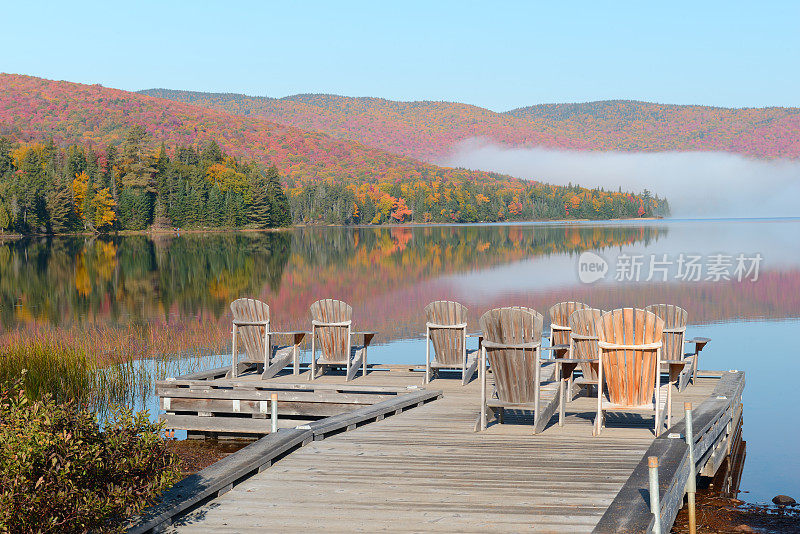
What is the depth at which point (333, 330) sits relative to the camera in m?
10.7

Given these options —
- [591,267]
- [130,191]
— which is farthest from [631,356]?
[130,191]

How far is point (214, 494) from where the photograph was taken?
5402 mm

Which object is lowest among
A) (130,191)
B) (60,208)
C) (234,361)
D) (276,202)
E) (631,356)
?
(234,361)

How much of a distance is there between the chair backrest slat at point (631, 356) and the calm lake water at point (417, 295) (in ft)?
6.66

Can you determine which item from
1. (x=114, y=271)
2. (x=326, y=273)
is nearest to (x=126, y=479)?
(x=326, y=273)

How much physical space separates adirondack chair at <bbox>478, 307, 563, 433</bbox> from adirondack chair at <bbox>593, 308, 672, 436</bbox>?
54 cm

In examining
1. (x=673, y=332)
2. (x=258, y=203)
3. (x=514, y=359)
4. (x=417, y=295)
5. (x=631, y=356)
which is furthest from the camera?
(x=258, y=203)

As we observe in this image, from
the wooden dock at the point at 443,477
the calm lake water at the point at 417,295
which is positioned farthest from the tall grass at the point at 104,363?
the wooden dock at the point at 443,477

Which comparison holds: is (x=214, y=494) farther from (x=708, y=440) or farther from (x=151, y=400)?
(x=151, y=400)

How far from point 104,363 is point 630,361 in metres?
8.76

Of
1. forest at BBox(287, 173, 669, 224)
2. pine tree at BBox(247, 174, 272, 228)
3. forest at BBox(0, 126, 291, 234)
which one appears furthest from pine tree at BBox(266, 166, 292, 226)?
forest at BBox(287, 173, 669, 224)

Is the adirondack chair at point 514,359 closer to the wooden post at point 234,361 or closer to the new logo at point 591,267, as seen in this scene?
the wooden post at point 234,361

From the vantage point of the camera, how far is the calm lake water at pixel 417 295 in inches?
573

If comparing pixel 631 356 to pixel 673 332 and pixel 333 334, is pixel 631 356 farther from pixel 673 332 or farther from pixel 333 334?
pixel 333 334
